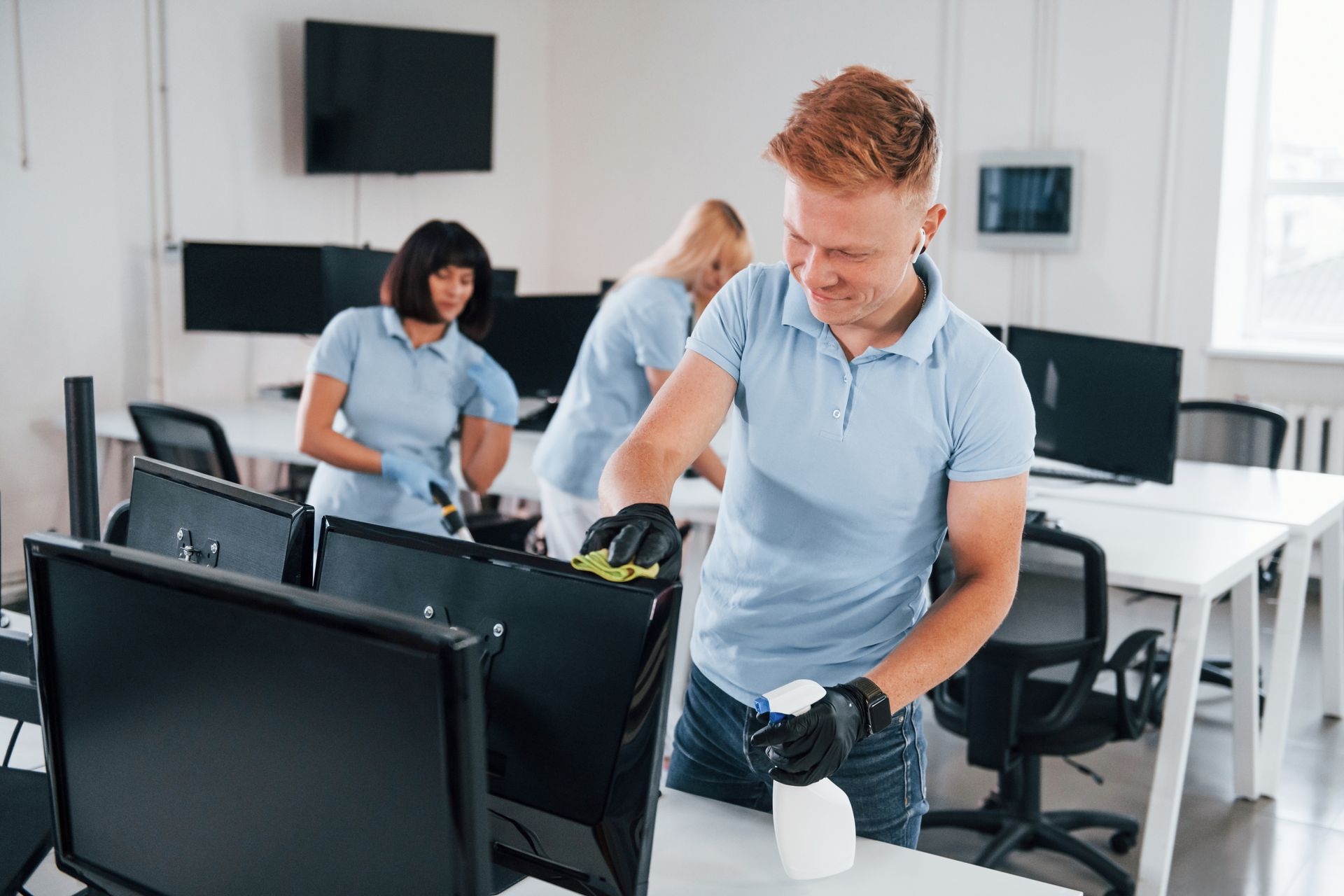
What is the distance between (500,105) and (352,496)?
13.1 feet

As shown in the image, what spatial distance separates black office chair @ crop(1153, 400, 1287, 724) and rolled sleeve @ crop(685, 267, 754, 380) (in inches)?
108

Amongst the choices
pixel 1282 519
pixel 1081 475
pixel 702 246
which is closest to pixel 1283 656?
pixel 1282 519

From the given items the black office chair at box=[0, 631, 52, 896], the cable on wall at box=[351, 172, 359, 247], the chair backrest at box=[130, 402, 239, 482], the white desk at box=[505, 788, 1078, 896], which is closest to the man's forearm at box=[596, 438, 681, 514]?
the white desk at box=[505, 788, 1078, 896]

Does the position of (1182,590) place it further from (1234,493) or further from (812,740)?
(812,740)

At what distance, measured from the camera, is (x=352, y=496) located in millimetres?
2633

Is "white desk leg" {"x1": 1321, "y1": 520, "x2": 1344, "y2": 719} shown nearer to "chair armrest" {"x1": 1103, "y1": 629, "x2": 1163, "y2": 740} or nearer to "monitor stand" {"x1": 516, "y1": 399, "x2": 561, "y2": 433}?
"chair armrest" {"x1": 1103, "y1": 629, "x2": 1163, "y2": 740}

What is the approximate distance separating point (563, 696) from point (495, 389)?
1.87 meters

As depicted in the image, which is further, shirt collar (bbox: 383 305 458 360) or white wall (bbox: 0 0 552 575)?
white wall (bbox: 0 0 552 575)

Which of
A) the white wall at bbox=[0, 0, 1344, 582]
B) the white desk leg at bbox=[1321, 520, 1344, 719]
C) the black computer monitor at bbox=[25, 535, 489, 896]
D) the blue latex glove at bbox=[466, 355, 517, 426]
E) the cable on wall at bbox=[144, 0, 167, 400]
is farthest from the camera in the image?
the cable on wall at bbox=[144, 0, 167, 400]

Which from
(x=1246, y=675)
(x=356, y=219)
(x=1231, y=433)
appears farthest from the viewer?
(x=356, y=219)

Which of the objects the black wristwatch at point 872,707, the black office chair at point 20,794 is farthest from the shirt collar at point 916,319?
the black office chair at point 20,794

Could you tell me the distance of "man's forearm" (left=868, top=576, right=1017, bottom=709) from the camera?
4.13ft

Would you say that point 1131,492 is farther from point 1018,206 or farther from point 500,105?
point 500,105

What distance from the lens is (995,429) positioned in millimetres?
1324
